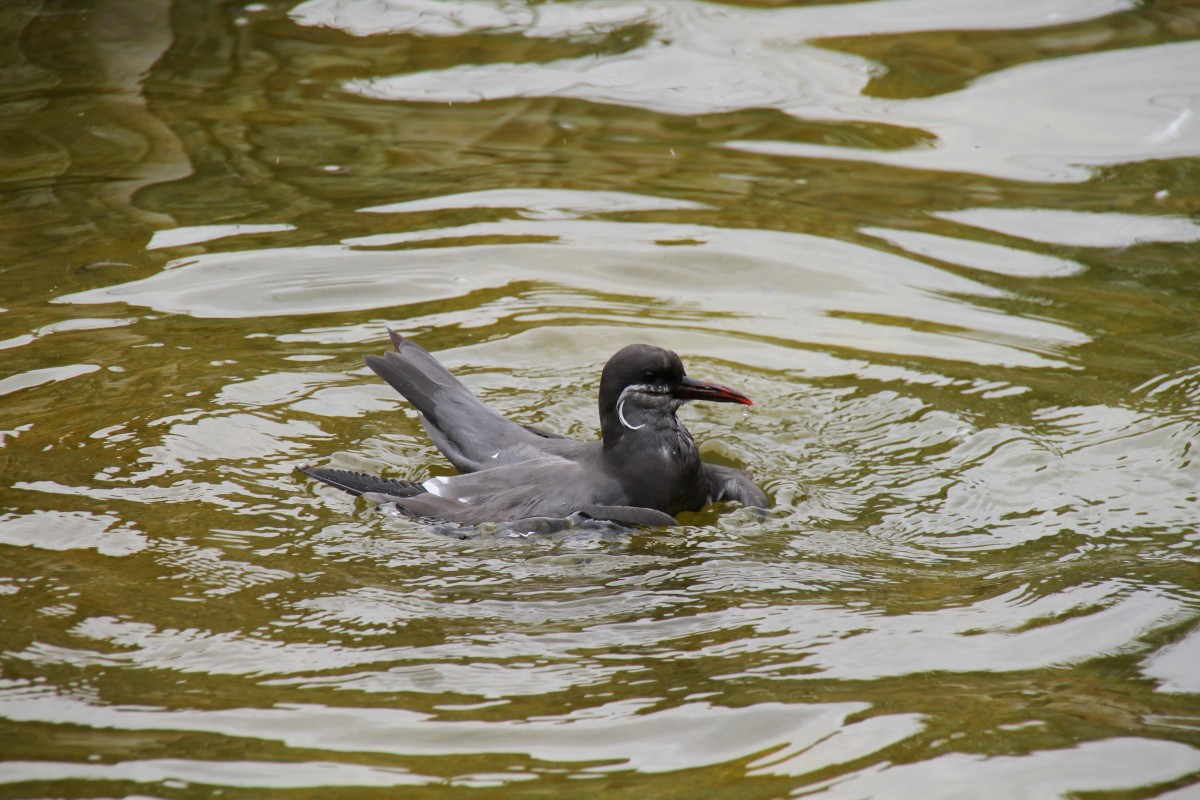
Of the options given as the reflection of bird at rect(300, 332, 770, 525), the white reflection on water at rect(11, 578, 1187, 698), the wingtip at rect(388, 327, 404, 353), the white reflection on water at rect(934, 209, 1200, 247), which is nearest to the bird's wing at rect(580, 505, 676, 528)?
the reflection of bird at rect(300, 332, 770, 525)

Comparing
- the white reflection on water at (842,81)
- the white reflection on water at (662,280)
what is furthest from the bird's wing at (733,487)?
the white reflection on water at (842,81)

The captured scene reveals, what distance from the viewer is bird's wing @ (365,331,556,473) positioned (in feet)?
20.9

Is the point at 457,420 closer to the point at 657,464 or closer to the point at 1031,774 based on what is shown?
the point at 657,464

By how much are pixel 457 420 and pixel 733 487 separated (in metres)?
1.37

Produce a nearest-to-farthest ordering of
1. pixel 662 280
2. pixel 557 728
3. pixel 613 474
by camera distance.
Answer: pixel 557 728 → pixel 613 474 → pixel 662 280

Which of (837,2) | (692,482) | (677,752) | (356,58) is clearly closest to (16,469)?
(692,482)

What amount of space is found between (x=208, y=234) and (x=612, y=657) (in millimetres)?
5101

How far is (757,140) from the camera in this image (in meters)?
9.83

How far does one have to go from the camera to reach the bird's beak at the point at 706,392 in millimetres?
5977

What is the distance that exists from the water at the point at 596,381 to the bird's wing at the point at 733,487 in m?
0.11

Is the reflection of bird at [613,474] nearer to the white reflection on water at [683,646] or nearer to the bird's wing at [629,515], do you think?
the bird's wing at [629,515]

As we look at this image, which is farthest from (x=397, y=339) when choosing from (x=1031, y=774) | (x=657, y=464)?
(x=1031, y=774)

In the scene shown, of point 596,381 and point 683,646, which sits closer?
point 683,646

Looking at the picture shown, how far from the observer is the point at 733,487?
6113 millimetres
